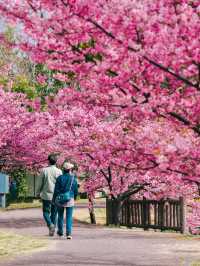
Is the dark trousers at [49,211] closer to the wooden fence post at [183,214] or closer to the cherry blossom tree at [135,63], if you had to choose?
the wooden fence post at [183,214]

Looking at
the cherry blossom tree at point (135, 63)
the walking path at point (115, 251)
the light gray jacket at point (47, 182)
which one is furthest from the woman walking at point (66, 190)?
the cherry blossom tree at point (135, 63)

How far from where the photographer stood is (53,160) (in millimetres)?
15023

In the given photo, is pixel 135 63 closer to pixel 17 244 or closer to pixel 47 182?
pixel 17 244

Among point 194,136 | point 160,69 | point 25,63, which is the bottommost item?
point 194,136

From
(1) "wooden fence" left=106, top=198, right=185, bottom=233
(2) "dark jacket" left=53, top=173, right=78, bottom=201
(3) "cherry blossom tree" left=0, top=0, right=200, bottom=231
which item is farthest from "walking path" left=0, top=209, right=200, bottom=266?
(3) "cherry blossom tree" left=0, top=0, right=200, bottom=231

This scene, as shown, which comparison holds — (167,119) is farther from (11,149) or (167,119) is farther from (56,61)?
(11,149)

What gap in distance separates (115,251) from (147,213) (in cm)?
783

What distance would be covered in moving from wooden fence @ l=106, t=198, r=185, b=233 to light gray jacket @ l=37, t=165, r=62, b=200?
435 cm

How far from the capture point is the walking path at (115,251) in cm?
1041

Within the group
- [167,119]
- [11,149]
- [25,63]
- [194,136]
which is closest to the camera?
[167,119]

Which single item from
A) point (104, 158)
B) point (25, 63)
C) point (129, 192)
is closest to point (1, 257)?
point (104, 158)

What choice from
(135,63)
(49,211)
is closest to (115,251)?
(49,211)

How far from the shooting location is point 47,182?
1512 cm

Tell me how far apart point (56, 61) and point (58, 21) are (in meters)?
0.58
